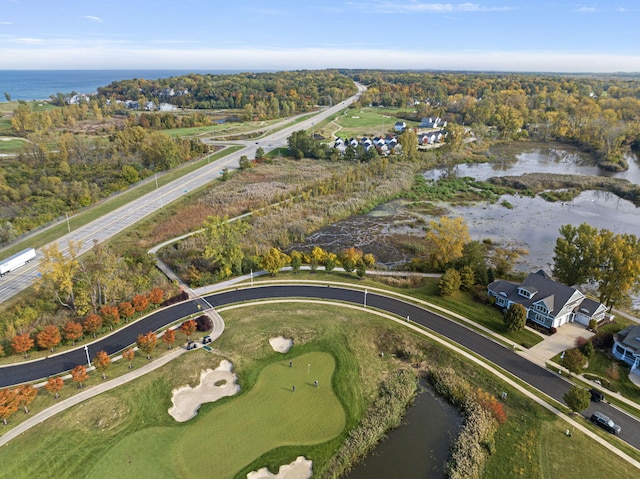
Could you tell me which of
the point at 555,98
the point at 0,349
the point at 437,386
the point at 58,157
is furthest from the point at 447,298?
the point at 555,98

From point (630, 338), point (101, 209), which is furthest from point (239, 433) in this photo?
point (101, 209)

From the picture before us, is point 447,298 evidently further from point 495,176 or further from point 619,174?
point 619,174

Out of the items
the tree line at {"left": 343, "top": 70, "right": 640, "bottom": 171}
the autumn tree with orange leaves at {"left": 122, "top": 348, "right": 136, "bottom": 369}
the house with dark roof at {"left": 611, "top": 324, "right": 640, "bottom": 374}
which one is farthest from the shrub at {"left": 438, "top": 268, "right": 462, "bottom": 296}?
the tree line at {"left": 343, "top": 70, "right": 640, "bottom": 171}

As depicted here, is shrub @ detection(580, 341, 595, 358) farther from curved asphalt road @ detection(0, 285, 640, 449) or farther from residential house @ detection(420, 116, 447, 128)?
residential house @ detection(420, 116, 447, 128)

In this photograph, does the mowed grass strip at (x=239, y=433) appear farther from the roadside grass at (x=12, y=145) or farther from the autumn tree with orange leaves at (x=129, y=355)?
the roadside grass at (x=12, y=145)

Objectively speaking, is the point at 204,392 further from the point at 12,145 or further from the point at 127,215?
the point at 12,145

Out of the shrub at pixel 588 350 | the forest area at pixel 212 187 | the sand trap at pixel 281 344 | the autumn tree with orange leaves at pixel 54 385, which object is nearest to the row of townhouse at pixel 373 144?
the forest area at pixel 212 187

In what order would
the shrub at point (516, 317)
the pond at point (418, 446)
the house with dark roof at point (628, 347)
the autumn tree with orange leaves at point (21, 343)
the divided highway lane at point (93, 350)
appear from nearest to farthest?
the pond at point (418, 446) < the divided highway lane at point (93, 350) < the house with dark roof at point (628, 347) < the autumn tree with orange leaves at point (21, 343) < the shrub at point (516, 317)
